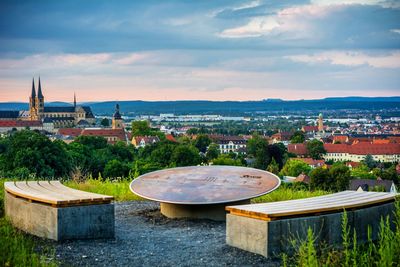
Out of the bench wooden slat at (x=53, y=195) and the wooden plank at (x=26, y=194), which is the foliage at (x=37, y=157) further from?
Answer: the wooden plank at (x=26, y=194)

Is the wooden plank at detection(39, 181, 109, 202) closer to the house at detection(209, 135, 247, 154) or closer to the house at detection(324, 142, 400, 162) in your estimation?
the house at detection(324, 142, 400, 162)

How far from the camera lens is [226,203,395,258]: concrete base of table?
7.03 meters

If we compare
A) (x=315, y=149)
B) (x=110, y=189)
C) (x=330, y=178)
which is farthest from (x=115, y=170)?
(x=315, y=149)

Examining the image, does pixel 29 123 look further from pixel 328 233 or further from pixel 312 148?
pixel 328 233

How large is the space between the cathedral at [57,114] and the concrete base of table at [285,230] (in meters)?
171

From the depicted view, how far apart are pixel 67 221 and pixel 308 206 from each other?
3010 mm

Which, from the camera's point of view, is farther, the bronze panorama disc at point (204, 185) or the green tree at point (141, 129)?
the green tree at point (141, 129)

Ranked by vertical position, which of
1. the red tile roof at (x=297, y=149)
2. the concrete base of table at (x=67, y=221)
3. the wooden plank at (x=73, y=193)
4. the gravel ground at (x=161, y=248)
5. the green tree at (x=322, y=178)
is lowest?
the red tile roof at (x=297, y=149)

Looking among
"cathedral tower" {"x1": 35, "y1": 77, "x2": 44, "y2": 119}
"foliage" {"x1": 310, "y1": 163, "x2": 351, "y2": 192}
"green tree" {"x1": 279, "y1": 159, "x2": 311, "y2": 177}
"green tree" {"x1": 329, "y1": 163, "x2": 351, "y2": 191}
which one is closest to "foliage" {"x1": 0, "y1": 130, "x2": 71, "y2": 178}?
"foliage" {"x1": 310, "y1": 163, "x2": 351, "y2": 192}

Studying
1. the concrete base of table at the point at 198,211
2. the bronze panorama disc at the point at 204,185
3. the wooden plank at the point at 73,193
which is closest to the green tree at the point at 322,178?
the bronze panorama disc at the point at 204,185

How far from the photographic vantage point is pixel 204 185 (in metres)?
10.3

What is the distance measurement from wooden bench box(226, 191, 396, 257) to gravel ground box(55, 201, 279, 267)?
0.65ft

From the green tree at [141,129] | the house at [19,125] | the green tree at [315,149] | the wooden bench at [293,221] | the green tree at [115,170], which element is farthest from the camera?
the house at [19,125]

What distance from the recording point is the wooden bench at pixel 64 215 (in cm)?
777
